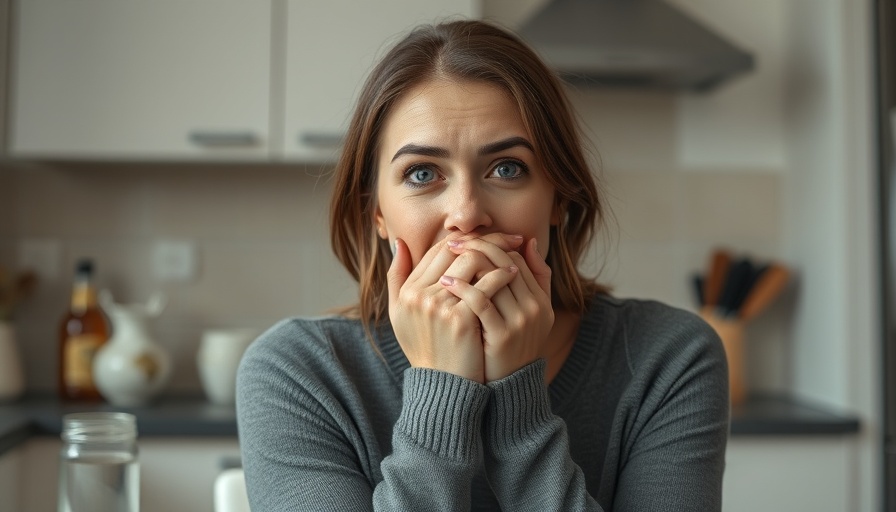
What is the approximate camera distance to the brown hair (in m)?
1.19

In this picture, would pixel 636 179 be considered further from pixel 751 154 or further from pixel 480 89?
pixel 480 89

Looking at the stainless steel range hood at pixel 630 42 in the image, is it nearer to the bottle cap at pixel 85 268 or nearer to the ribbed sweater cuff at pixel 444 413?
the bottle cap at pixel 85 268

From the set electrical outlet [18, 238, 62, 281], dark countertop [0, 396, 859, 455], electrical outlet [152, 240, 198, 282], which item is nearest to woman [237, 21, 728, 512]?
dark countertop [0, 396, 859, 455]

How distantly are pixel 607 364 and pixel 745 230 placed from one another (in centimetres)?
162

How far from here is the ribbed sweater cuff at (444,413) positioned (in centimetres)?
108

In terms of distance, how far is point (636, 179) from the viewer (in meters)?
2.76

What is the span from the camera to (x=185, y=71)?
2.41 m

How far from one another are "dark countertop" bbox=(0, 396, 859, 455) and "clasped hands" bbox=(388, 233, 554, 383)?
1.20m

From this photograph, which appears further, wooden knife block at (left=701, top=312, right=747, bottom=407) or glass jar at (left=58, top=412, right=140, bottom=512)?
wooden knife block at (left=701, top=312, right=747, bottom=407)

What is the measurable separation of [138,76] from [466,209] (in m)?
1.54

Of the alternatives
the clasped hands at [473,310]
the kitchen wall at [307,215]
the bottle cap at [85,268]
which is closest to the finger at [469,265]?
the clasped hands at [473,310]

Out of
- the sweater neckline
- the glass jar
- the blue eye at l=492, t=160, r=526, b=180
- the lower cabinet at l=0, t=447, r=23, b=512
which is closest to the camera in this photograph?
the glass jar

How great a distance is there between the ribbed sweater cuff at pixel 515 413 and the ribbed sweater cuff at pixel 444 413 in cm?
2

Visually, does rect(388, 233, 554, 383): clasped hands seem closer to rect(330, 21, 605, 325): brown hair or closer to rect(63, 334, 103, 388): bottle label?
rect(330, 21, 605, 325): brown hair
